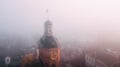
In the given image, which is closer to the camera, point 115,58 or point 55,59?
point 55,59

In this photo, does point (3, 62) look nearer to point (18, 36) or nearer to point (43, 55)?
point (43, 55)

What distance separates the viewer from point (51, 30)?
965 cm

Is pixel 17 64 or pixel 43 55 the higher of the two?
pixel 43 55

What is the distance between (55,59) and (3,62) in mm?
5920

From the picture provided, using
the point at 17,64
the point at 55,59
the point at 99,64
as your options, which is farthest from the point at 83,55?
the point at 55,59

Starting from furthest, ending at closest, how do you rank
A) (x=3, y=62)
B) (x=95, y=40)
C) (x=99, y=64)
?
(x=95, y=40)
(x=3, y=62)
(x=99, y=64)

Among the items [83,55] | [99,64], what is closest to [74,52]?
[83,55]

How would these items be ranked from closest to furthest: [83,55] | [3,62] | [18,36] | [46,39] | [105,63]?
1. [46,39]
2. [105,63]
3. [3,62]
4. [83,55]
5. [18,36]

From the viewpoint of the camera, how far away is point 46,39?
916cm

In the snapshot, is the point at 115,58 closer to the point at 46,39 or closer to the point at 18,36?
the point at 46,39

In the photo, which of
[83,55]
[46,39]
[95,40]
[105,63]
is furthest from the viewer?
[95,40]

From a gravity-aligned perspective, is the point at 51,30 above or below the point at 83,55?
above

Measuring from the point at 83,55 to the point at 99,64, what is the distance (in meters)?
3.04

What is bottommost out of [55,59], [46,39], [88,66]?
[88,66]
